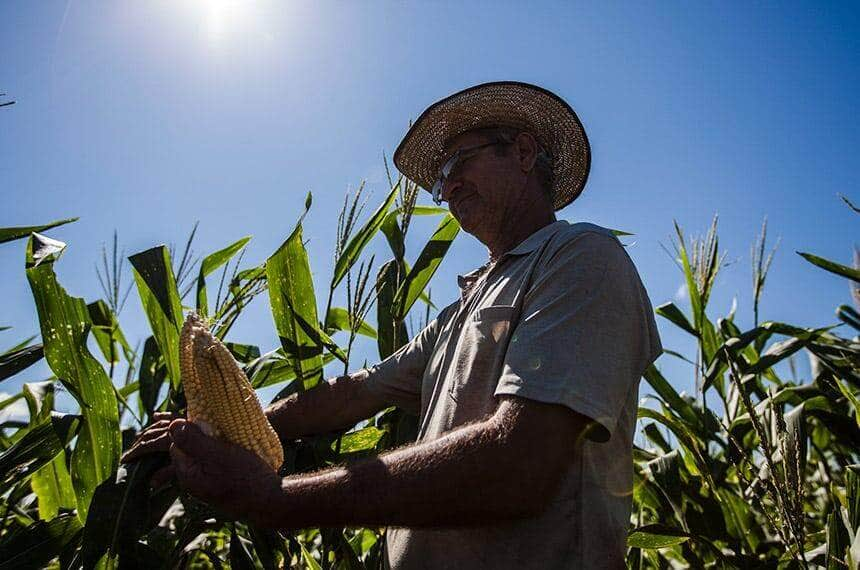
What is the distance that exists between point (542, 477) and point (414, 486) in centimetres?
27

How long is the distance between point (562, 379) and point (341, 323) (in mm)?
1435

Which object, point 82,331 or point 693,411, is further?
point 693,411

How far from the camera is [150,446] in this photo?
1636 millimetres

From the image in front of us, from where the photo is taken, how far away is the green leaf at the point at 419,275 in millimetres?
2217

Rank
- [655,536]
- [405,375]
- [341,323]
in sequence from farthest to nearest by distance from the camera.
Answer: [341,323] < [405,375] < [655,536]

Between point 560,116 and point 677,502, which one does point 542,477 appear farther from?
point 560,116

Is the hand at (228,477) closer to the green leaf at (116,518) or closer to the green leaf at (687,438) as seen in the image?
the green leaf at (116,518)

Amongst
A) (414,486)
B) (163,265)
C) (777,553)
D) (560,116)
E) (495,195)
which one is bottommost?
(777,553)

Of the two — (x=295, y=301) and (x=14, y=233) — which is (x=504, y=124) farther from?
(x=14, y=233)

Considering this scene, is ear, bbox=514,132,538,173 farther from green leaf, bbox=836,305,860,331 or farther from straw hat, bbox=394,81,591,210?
green leaf, bbox=836,305,860,331

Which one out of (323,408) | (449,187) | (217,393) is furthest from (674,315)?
(217,393)

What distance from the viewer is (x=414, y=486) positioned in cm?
126

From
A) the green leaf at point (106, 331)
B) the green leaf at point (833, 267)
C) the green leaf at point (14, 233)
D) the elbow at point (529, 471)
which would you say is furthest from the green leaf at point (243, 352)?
the green leaf at point (833, 267)

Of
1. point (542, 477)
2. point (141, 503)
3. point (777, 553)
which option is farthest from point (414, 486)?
point (777, 553)
